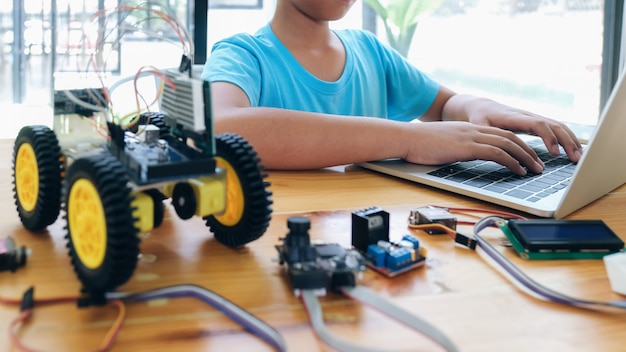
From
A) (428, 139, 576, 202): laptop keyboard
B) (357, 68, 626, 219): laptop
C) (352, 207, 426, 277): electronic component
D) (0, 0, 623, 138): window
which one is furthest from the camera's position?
(0, 0, 623, 138): window

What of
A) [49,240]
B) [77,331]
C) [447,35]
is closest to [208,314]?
[77,331]

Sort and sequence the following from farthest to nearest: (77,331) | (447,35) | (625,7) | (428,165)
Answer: (447,35), (625,7), (428,165), (77,331)

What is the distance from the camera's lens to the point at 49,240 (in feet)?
A: 1.65

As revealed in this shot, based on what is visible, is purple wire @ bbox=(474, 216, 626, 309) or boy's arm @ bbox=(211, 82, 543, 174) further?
boy's arm @ bbox=(211, 82, 543, 174)

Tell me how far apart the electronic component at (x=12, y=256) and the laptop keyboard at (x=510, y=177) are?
46cm

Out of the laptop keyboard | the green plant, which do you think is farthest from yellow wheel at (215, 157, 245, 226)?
the green plant

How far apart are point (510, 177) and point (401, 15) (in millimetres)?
1564

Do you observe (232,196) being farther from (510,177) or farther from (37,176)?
(510,177)

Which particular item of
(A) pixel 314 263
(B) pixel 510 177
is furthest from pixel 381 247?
(B) pixel 510 177

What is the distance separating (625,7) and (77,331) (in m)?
1.61

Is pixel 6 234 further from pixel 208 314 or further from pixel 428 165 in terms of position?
pixel 428 165

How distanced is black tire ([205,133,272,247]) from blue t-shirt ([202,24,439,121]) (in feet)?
1.46

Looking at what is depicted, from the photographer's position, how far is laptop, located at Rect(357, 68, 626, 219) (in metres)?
0.57

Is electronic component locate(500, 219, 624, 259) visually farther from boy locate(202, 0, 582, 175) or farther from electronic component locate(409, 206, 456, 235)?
boy locate(202, 0, 582, 175)
